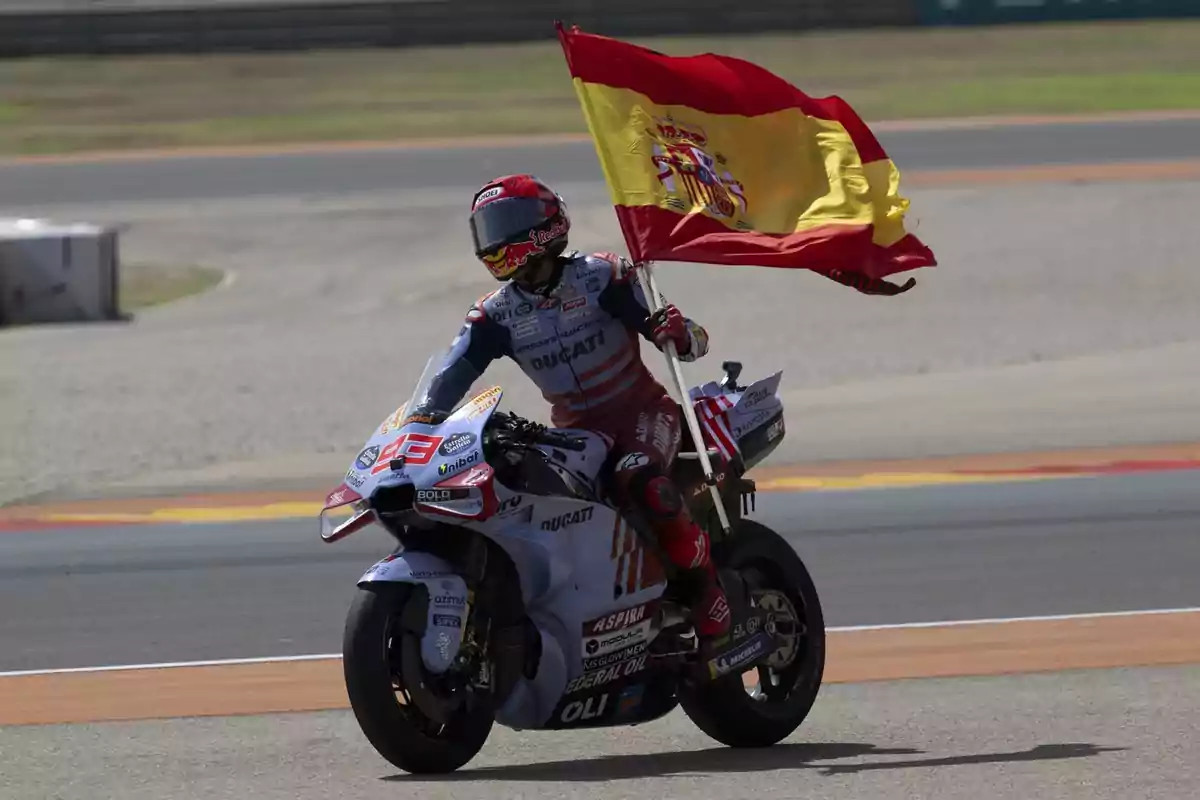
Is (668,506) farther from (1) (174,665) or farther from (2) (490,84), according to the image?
(2) (490,84)

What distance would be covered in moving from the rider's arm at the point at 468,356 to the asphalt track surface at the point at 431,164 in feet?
63.3

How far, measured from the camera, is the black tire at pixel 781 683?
744 centimetres

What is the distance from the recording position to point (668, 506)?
7164 millimetres

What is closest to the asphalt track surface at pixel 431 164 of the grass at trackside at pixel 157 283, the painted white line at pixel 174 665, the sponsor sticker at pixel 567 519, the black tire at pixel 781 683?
the grass at trackside at pixel 157 283

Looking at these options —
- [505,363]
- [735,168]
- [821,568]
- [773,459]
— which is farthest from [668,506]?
[505,363]

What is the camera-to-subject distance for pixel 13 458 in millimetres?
14648

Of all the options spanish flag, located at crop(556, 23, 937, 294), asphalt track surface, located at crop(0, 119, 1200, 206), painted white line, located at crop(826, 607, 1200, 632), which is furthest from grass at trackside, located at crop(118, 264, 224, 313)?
spanish flag, located at crop(556, 23, 937, 294)

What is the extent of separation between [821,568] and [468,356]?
4221 millimetres

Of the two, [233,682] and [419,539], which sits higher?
[419,539]

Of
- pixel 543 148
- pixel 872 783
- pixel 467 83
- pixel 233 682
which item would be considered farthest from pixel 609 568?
pixel 467 83

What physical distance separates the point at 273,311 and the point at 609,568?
45.4 ft

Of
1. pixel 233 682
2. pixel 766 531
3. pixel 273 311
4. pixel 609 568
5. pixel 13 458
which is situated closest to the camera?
pixel 609 568

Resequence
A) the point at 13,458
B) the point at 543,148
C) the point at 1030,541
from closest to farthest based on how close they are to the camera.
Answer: the point at 1030,541 → the point at 13,458 → the point at 543,148

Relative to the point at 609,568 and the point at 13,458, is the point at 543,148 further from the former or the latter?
the point at 609,568
